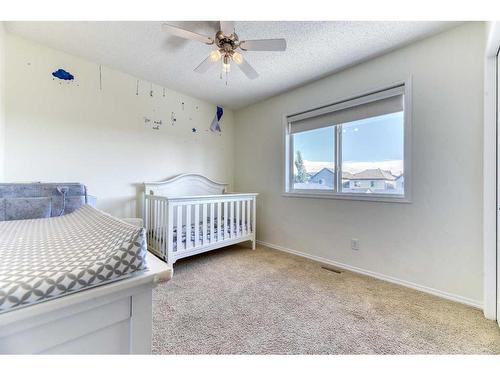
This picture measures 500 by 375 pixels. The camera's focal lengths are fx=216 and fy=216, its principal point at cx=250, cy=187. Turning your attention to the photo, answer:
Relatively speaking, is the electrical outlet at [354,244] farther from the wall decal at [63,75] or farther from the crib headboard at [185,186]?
the wall decal at [63,75]

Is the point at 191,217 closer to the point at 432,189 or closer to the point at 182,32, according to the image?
the point at 182,32

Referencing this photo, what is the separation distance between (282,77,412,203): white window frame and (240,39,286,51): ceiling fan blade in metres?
1.11

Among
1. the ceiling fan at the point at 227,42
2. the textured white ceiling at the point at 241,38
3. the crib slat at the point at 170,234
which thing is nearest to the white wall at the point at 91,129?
the textured white ceiling at the point at 241,38

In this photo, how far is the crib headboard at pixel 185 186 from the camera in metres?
2.77

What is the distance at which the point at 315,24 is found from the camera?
5.64ft

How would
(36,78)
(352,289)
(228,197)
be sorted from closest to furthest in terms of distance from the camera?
(352,289)
(36,78)
(228,197)

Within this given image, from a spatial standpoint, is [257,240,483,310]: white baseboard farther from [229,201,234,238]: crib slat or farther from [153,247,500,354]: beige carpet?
[229,201,234,238]: crib slat

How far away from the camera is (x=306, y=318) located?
59.2 inches

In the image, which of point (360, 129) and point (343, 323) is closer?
point (343, 323)

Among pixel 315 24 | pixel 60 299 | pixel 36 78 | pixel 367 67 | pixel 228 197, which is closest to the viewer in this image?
pixel 60 299
